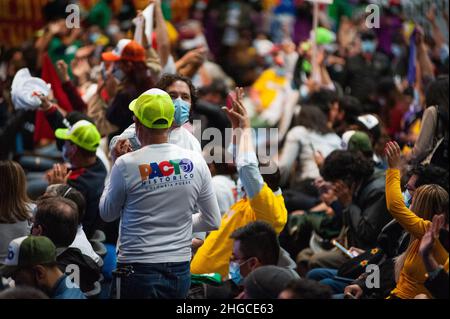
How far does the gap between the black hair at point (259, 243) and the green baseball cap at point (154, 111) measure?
2.63 feet

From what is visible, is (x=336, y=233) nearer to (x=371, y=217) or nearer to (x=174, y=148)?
(x=371, y=217)

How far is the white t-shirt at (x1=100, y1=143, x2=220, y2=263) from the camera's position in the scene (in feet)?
19.1

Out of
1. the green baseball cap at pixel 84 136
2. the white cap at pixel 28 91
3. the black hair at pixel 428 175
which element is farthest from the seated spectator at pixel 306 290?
the white cap at pixel 28 91

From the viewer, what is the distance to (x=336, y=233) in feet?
27.8

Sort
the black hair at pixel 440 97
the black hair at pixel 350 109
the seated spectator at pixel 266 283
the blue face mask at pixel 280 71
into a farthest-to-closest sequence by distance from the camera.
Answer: the blue face mask at pixel 280 71 → the black hair at pixel 350 109 → the black hair at pixel 440 97 → the seated spectator at pixel 266 283

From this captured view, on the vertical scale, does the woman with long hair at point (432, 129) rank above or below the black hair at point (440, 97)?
below

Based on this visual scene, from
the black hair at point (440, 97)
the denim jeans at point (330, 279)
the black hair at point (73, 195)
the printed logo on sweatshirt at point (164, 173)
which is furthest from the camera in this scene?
the black hair at point (440, 97)

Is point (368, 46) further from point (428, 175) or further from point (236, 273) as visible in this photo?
point (236, 273)

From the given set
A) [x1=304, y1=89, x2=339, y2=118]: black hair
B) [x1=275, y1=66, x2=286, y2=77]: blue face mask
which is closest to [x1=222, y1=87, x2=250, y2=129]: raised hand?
[x1=304, y1=89, x2=339, y2=118]: black hair

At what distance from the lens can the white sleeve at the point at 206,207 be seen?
6047 millimetres

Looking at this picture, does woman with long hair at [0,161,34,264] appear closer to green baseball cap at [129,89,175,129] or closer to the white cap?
green baseball cap at [129,89,175,129]

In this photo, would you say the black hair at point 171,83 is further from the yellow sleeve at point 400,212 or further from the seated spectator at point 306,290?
the seated spectator at point 306,290

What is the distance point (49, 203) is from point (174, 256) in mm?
901

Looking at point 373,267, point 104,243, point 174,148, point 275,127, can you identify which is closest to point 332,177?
point 373,267
